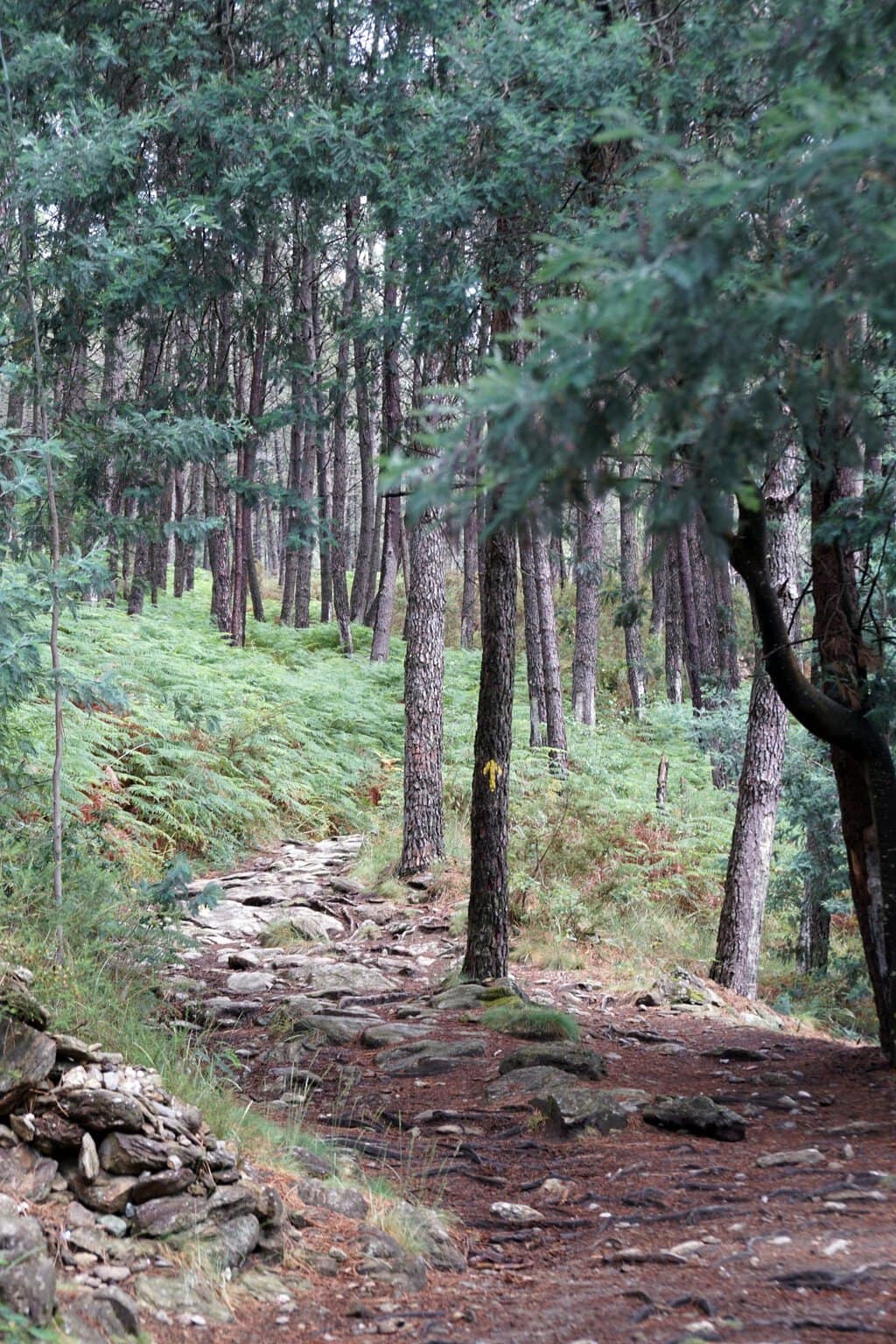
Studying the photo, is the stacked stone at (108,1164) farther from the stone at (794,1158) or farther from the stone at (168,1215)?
the stone at (794,1158)

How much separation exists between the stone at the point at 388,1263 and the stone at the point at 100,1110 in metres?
0.99

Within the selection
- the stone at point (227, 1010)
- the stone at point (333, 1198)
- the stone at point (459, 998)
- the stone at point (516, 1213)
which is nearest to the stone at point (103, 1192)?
the stone at point (333, 1198)

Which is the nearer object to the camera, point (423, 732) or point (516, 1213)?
point (516, 1213)

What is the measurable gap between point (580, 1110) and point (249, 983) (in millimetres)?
3908

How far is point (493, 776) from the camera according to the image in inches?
340

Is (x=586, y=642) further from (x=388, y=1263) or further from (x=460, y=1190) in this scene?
(x=388, y=1263)

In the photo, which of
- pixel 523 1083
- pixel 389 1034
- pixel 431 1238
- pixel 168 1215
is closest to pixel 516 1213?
pixel 431 1238

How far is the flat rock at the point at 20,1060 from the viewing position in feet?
12.9

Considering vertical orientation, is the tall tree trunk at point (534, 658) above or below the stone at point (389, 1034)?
above

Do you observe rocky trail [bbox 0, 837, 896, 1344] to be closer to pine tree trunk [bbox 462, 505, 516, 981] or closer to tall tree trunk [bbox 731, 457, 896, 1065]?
tall tree trunk [bbox 731, 457, 896, 1065]

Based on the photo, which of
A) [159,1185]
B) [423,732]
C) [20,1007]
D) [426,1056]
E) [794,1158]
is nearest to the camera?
[159,1185]

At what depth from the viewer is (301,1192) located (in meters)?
4.54

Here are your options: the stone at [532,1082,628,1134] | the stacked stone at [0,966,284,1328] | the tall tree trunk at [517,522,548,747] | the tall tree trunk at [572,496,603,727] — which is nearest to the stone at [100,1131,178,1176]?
the stacked stone at [0,966,284,1328]

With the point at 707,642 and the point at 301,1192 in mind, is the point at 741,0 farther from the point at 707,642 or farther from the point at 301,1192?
the point at 707,642
